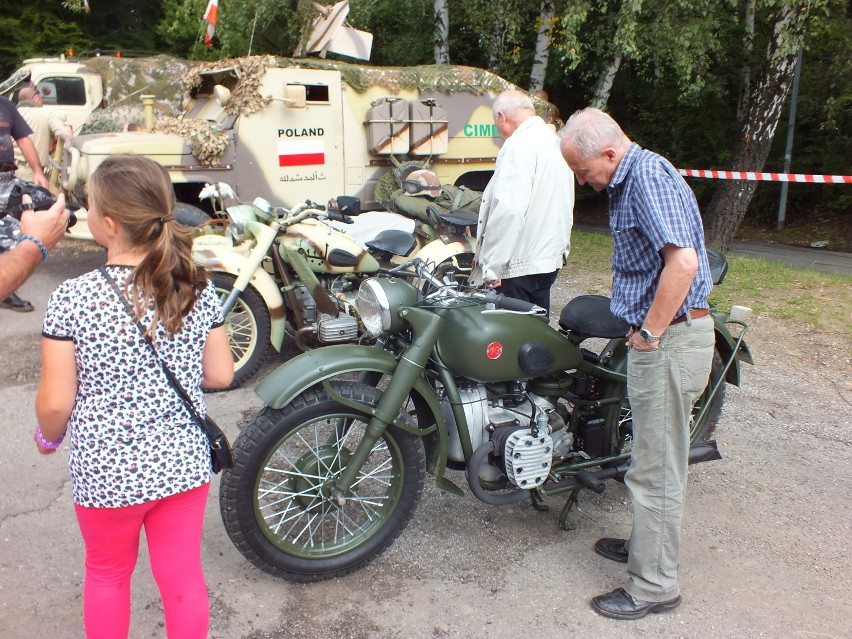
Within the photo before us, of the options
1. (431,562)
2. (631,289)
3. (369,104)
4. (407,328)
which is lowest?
(431,562)

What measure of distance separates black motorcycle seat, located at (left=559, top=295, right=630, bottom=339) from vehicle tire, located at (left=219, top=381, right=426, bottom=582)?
30.4 inches

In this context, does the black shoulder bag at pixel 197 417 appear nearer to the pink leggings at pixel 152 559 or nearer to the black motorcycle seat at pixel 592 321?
the pink leggings at pixel 152 559

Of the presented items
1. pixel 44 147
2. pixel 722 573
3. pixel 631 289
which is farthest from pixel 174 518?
pixel 44 147

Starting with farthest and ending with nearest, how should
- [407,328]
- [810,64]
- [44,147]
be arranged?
[810,64], [44,147], [407,328]

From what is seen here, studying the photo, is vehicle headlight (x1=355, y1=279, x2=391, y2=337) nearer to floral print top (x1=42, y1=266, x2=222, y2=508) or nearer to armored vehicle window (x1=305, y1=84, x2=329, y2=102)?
floral print top (x1=42, y1=266, x2=222, y2=508)

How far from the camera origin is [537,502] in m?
3.15

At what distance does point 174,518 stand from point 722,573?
6.99 ft

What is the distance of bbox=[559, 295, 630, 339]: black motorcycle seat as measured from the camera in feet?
9.94

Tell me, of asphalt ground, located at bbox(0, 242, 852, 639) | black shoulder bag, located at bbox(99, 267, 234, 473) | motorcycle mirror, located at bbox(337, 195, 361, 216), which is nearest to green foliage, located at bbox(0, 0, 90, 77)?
motorcycle mirror, located at bbox(337, 195, 361, 216)

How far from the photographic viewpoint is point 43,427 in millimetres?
1838

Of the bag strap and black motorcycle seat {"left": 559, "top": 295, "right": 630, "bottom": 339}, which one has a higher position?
the bag strap

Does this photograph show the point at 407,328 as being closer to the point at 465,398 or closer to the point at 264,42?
the point at 465,398

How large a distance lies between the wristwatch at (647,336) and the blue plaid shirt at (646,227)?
0.08m

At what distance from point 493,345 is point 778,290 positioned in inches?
205
